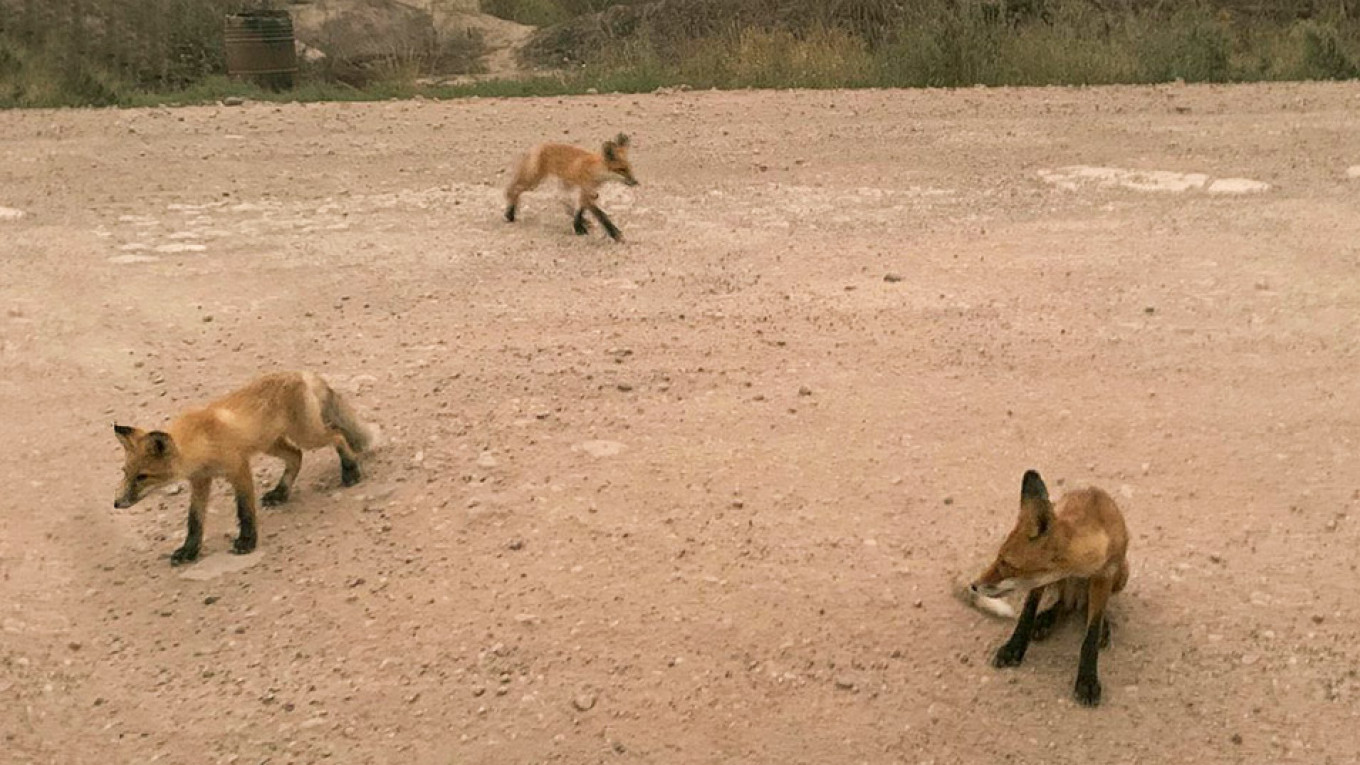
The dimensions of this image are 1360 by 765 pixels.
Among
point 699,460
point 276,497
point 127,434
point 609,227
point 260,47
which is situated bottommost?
point 276,497

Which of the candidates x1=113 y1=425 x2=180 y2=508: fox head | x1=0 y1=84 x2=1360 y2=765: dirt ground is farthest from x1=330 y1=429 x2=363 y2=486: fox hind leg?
x1=113 y1=425 x2=180 y2=508: fox head

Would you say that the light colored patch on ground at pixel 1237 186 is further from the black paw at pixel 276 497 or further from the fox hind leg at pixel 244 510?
the fox hind leg at pixel 244 510

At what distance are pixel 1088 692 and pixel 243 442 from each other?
10.1 ft

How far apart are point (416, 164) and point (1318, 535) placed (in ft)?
25.7

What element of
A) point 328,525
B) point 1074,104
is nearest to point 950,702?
point 328,525

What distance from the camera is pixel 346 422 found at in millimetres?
5473

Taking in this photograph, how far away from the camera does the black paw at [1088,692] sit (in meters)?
3.96

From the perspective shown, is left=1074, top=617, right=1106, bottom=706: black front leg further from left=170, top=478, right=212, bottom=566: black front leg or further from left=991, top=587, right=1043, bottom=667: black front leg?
left=170, top=478, right=212, bottom=566: black front leg

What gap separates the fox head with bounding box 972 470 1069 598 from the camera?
382 centimetres

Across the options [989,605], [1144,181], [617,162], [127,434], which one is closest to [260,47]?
[617,162]

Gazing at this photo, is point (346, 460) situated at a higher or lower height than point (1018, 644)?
higher

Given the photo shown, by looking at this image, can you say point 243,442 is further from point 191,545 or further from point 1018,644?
point 1018,644

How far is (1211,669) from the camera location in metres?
4.11

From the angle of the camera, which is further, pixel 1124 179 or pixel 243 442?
pixel 1124 179
